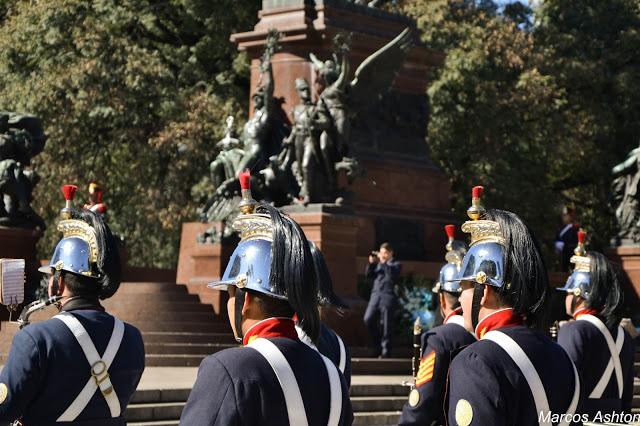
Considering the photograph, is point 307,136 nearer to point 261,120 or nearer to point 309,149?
point 309,149

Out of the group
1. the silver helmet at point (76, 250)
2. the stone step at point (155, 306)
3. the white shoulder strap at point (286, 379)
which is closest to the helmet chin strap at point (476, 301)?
the white shoulder strap at point (286, 379)

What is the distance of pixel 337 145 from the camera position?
68.4ft

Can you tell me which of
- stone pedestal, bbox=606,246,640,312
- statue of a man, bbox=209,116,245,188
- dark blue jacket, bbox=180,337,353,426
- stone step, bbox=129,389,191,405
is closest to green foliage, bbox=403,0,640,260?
stone pedestal, bbox=606,246,640,312

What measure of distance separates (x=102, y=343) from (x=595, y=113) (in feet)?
96.7

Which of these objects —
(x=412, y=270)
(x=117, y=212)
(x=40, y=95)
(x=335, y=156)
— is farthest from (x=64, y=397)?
(x=117, y=212)

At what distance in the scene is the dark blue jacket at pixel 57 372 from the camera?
5.95 m

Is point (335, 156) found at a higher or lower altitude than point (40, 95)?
lower

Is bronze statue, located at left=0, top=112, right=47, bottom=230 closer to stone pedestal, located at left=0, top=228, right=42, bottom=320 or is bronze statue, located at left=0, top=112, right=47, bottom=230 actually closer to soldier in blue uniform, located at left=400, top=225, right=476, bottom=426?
stone pedestal, located at left=0, top=228, right=42, bottom=320

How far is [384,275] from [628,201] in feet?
30.6

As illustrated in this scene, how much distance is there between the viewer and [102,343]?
251 inches

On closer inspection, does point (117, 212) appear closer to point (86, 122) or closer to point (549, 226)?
point (86, 122)

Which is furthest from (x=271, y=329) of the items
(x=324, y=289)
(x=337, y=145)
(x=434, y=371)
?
(x=337, y=145)

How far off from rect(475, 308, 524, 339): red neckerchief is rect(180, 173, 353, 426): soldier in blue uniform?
2.29ft

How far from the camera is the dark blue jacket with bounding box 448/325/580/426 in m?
5.04
